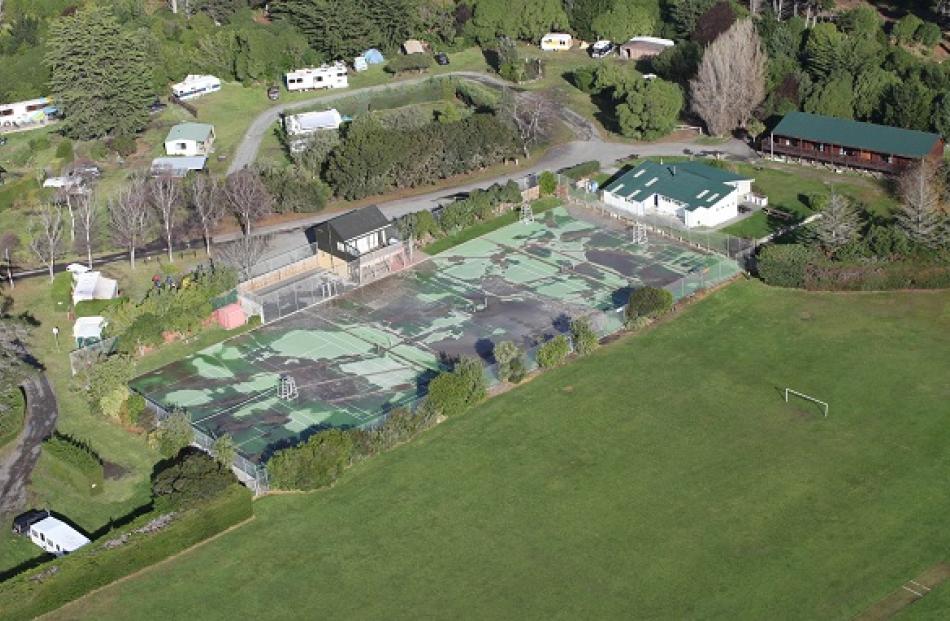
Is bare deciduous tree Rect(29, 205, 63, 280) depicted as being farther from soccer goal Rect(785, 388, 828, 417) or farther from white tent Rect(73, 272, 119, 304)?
soccer goal Rect(785, 388, 828, 417)

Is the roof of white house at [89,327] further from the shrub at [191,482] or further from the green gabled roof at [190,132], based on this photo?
the green gabled roof at [190,132]

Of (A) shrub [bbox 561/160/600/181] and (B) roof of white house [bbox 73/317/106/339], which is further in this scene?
(A) shrub [bbox 561/160/600/181]

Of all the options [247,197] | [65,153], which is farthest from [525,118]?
[65,153]

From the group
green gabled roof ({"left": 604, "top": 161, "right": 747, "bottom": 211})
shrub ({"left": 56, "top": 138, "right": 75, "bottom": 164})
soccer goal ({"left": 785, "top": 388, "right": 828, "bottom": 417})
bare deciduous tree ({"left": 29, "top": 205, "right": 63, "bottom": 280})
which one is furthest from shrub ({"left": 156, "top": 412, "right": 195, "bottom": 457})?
shrub ({"left": 56, "top": 138, "right": 75, "bottom": 164})

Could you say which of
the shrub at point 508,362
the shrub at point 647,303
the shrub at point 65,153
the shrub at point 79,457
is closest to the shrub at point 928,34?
the shrub at point 647,303

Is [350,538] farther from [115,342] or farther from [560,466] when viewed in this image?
[115,342]

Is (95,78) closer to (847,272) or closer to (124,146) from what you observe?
(124,146)
